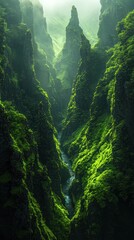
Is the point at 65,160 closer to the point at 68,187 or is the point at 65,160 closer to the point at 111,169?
the point at 68,187

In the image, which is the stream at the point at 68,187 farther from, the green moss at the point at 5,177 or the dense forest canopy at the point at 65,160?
the green moss at the point at 5,177

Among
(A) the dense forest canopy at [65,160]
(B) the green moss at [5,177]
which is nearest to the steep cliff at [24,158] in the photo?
(B) the green moss at [5,177]

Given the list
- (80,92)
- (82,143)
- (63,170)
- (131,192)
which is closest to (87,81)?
(80,92)

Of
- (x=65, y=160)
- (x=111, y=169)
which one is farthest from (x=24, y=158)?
(x=65, y=160)

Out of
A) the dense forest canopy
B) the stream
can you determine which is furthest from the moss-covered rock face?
the stream

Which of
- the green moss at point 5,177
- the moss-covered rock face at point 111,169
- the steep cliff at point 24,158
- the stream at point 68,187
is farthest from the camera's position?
the stream at point 68,187

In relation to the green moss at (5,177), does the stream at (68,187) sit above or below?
above

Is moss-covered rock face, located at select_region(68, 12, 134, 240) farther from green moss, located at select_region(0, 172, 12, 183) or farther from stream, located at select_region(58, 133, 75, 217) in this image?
green moss, located at select_region(0, 172, 12, 183)

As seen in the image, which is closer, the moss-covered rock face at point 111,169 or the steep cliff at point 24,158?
the steep cliff at point 24,158
